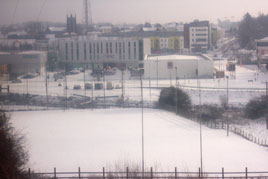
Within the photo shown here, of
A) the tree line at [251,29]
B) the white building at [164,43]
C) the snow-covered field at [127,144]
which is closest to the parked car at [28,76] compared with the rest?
the snow-covered field at [127,144]

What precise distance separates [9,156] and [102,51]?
908 cm

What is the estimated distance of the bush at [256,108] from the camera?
604cm

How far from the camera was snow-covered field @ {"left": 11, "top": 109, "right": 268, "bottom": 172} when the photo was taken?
145 inches

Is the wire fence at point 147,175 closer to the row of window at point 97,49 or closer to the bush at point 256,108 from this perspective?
the bush at point 256,108

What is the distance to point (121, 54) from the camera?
39.2 ft

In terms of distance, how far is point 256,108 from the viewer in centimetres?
612

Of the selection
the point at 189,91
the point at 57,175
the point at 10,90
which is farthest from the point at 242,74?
the point at 57,175

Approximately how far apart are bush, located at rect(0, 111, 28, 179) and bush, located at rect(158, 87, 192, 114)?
3.75m

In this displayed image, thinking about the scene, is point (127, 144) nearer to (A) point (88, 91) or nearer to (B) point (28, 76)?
(B) point (28, 76)

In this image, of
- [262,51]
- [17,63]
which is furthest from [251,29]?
[17,63]

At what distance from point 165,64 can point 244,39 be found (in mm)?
7531

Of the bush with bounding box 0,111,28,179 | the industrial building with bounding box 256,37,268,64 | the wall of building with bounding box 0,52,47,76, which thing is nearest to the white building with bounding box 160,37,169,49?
the industrial building with bounding box 256,37,268,64

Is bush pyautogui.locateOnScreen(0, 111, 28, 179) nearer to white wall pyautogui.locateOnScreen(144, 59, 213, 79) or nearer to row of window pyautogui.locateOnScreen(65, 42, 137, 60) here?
white wall pyautogui.locateOnScreen(144, 59, 213, 79)

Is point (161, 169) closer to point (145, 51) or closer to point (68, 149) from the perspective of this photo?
point (68, 149)
